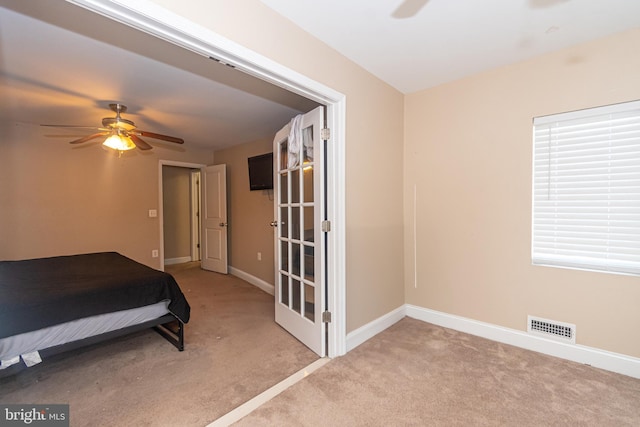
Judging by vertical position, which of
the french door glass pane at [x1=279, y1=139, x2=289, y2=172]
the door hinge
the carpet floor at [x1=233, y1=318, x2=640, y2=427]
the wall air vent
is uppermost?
the french door glass pane at [x1=279, y1=139, x2=289, y2=172]

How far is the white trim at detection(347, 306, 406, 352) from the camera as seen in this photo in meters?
2.32

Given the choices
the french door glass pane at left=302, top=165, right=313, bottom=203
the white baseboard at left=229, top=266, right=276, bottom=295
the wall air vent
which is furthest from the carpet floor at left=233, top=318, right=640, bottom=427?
the white baseboard at left=229, top=266, right=276, bottom=295

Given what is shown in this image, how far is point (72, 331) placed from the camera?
188 centimetres

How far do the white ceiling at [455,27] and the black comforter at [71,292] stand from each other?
223 cm

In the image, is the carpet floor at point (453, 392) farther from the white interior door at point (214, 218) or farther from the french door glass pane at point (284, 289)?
the white interior door at point (214, 218)

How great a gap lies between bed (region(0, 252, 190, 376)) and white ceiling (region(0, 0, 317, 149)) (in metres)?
1.67

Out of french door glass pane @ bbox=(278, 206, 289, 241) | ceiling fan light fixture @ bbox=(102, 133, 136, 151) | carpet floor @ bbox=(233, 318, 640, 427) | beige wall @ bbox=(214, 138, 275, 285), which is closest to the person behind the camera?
carpet floor @ bbox=(233, 318, 640, 427)

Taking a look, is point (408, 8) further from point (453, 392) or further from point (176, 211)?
point (176, 211)

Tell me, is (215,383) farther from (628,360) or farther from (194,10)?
(628,360)

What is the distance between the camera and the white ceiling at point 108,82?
5.62ft

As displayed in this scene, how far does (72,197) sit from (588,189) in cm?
584

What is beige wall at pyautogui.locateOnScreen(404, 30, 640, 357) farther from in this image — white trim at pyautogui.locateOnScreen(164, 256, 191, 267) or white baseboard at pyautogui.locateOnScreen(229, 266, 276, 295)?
white trim at pyautogui.locateOnScreen(164, 256, 191, 267)

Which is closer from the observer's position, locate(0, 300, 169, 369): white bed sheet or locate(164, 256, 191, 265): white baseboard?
locate(0, 300, 169, 369): white bed sheet

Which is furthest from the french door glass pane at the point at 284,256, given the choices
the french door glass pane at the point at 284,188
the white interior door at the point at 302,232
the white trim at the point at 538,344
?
the white trim at the point at 538,344
